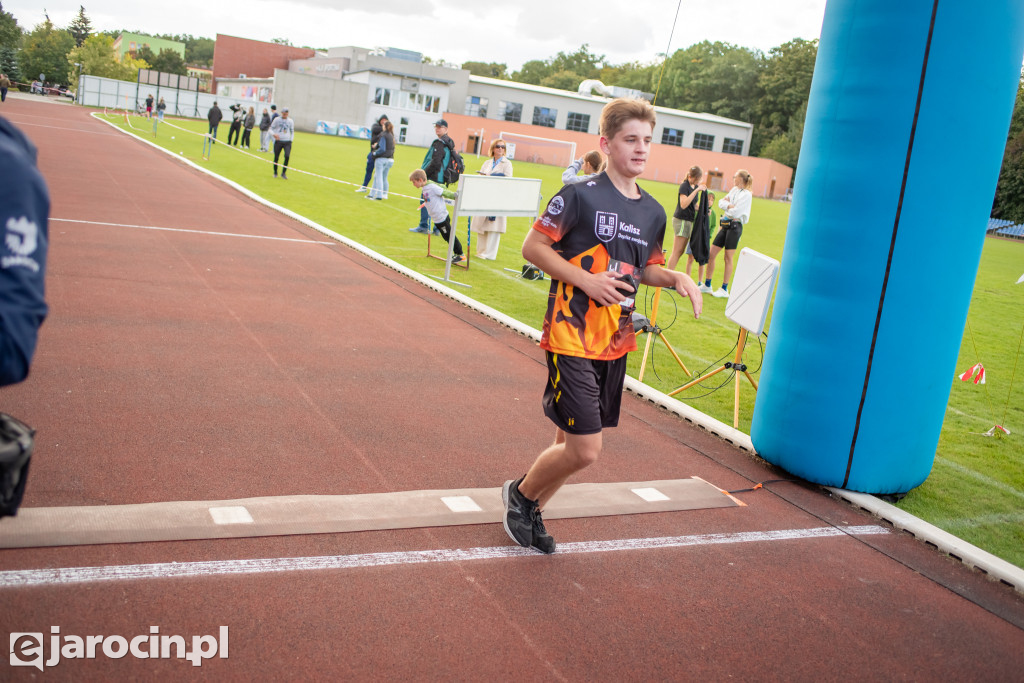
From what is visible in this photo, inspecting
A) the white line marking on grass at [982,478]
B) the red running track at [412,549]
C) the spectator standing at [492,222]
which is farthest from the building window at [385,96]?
the white line marking on grass at [982,478]

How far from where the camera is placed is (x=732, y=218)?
13.5 meters

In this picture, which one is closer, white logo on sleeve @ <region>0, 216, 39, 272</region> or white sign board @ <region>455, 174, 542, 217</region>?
white logo on sleeve @ <region>0, 216, 39, 272</region>

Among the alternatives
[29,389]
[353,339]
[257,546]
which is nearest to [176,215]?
[353,339]

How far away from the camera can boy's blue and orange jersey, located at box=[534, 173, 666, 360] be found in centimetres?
399

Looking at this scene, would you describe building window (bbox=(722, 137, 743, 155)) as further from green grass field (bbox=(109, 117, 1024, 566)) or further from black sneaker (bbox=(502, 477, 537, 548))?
black sneaker (bbox=(502, 477, 537, 548))

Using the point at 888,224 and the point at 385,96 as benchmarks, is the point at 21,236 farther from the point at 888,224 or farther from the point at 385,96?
the point at 385,96

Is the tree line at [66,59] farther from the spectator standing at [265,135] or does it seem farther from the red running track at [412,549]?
the red running track at [412,549]

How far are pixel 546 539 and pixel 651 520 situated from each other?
94 centimetres

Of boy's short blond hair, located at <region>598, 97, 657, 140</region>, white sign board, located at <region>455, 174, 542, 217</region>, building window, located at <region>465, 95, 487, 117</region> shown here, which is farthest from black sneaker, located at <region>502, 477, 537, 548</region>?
building window, located at <region>465, 95, 487, 117</region>

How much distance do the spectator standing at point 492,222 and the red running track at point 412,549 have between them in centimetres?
655

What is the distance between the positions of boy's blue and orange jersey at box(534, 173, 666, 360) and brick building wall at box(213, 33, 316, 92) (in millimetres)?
105908

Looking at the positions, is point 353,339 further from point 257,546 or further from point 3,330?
point 3,330

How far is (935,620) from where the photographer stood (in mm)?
4223

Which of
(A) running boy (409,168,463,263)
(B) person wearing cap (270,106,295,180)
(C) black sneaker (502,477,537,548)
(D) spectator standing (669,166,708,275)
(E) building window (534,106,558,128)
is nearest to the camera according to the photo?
(C) black sneaker (502,477,537,548)
